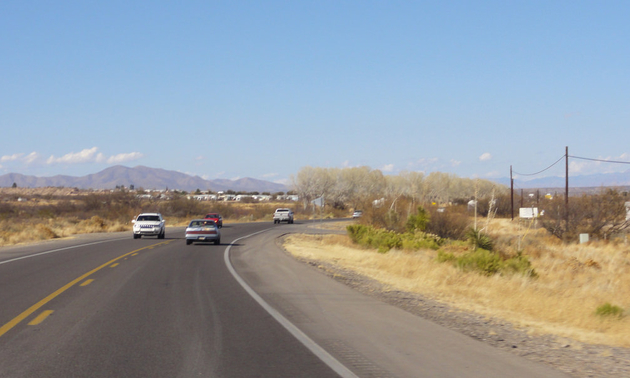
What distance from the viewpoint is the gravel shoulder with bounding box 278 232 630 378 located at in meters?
6.94

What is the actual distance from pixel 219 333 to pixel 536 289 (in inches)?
366

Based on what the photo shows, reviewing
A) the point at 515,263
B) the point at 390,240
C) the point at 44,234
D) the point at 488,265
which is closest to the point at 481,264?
the point at 488,265

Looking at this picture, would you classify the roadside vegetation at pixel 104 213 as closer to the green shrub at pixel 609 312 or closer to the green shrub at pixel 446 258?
the green shrub at pixel 446 258

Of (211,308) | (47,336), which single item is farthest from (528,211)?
(47,336)

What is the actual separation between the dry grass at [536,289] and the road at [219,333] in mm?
2089

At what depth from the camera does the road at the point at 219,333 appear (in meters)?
6.65

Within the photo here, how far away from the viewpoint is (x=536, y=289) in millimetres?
14844

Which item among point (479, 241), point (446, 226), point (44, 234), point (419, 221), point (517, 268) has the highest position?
point (419, 221)

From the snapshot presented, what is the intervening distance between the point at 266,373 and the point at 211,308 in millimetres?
4656

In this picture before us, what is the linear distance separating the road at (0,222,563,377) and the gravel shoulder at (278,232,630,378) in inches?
14.5

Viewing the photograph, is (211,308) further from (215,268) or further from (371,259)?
(371,259)

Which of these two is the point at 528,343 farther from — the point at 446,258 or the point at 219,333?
the point at 446,258

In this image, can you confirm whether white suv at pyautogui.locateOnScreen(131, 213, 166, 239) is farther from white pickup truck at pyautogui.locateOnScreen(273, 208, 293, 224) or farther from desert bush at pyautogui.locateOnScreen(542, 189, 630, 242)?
white pickup truck at pyautogui.locateOnScreen(273, 208, 293, 224)

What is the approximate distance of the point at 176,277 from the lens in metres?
16.2
